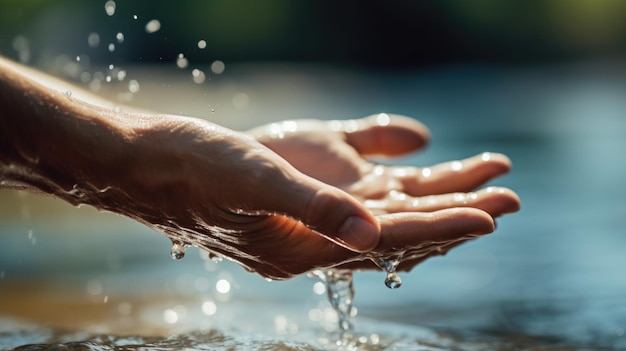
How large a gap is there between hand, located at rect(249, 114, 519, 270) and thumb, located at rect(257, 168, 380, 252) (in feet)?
0.46

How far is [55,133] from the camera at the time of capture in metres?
2.37

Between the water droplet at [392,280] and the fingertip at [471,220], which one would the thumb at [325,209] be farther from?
the water droplet at [392,280]

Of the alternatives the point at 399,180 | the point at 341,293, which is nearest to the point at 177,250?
the point at 341,293

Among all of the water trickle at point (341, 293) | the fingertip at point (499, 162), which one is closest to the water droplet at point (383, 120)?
the fingertip at point (499, 162)

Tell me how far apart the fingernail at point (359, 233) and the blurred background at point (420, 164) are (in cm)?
130

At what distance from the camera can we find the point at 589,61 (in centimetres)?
2352

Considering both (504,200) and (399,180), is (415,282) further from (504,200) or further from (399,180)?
(504,200)

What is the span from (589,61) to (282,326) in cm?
2155

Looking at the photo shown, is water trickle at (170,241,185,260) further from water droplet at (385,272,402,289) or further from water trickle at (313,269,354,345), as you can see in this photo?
water droplet at (385,272,402,289)

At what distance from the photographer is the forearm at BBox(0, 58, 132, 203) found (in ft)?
7.73

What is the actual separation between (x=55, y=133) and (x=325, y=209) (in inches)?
32.5

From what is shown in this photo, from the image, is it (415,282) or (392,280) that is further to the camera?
(415,282)

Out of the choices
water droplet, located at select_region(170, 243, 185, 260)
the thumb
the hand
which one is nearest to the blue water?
water droplet, located at select_region(170, 243, 185, 260)

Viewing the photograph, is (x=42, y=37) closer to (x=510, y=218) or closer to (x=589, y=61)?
(x=589, y=61)
